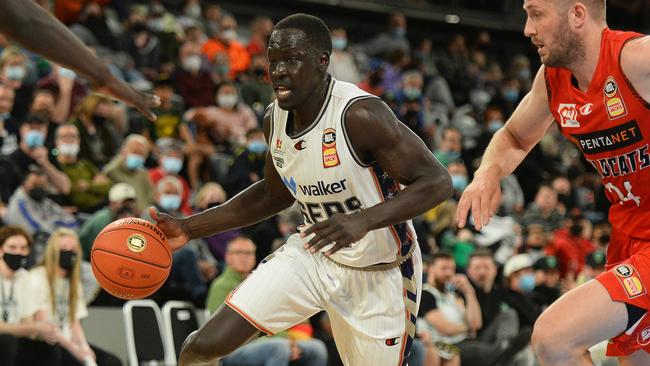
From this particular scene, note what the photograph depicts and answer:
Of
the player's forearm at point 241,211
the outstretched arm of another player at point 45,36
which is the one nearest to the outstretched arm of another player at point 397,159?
the player's forearm at point 241,211

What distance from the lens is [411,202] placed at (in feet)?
15.3

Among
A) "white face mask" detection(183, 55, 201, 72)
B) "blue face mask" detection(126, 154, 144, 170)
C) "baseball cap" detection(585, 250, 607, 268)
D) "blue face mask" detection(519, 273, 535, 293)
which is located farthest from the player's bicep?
"white face mask" detection(183, 55, 201, 72)

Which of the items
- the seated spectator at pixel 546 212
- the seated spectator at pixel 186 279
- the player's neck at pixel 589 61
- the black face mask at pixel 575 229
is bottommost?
the black face mask at pixel 575 229

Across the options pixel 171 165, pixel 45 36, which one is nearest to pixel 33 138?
pixel 171 165

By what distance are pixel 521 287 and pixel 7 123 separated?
18.3ft

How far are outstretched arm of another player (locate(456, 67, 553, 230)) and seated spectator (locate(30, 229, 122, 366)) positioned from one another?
4140mm

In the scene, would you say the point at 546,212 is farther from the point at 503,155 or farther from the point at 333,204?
the point at 333,204

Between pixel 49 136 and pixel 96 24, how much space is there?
3333 mm

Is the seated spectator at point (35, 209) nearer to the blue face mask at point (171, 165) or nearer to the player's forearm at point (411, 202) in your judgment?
the blue face mask at point (171, 165)

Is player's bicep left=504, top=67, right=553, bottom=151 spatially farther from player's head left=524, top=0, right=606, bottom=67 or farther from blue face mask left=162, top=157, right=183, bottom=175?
blue face mask left=162, top=157, right=183, bottom=175

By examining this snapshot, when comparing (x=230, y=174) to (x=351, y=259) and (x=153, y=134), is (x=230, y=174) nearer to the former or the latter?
(x=153, y=134)

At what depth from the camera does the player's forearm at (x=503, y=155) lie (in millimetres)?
4871

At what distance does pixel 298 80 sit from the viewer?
487 centimetres

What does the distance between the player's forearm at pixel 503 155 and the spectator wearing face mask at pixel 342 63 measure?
10422 mm
